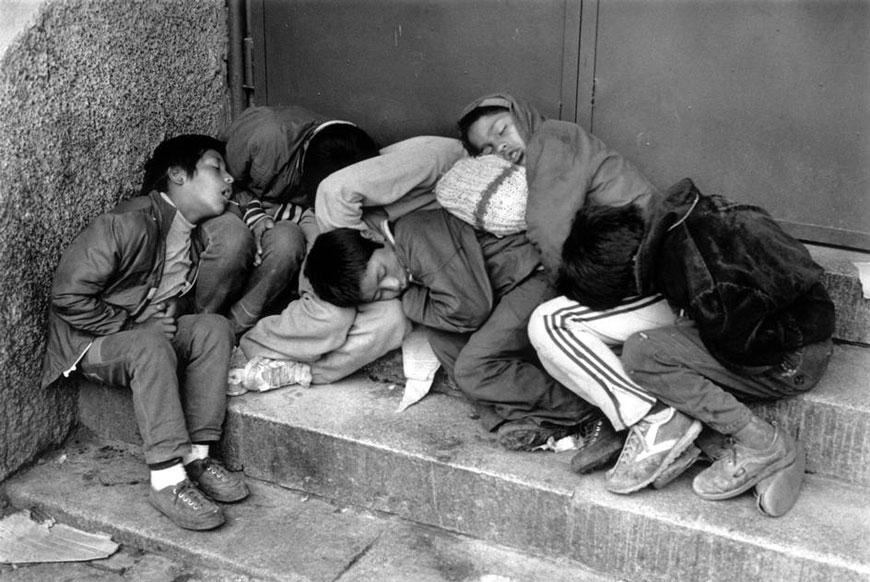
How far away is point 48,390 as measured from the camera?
3791 mm

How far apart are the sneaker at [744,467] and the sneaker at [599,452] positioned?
0.95ft

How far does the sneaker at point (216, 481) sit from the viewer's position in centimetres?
350

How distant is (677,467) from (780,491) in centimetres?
28

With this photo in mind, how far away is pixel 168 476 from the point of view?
3.44 meters

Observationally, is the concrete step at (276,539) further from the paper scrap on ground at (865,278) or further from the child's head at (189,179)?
the paper scrap on ground at (865,278)

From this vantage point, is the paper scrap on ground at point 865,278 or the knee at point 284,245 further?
the knee at point 284,245

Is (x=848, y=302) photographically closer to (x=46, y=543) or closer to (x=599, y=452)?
(x=599, y=452)

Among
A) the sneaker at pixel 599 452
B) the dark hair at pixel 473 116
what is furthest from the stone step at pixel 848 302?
the dark hair at pixel 473 116

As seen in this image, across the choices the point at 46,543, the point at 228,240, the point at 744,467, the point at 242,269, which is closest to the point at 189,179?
the point at 228,240

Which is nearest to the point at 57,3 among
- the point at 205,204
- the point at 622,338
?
the point at 205,204

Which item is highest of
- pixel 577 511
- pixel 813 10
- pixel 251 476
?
pixel 813 10

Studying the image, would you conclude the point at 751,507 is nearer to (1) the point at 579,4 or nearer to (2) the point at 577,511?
(2) the point at 577,511

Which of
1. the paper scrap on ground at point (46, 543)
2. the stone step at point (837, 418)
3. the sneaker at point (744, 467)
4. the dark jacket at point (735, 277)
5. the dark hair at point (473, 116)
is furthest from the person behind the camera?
the dark hair at point (473, 116)

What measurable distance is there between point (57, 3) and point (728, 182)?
2.37 m
